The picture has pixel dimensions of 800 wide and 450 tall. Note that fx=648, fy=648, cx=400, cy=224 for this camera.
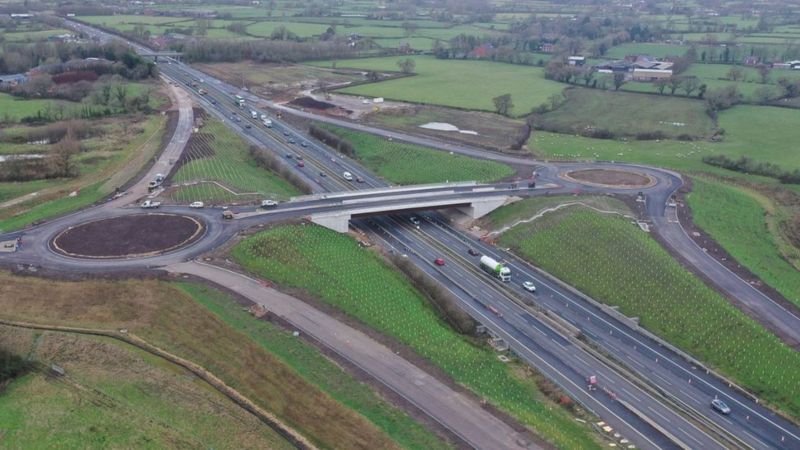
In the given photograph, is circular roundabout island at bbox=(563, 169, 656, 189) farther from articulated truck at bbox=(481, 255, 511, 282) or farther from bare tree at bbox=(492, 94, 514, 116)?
bare tree at bbox=(492, 94, 514, 116)

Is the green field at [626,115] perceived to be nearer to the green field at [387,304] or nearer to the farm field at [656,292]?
the farm field at [656,292]

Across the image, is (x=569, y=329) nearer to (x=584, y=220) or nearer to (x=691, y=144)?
(x=584, y=220)

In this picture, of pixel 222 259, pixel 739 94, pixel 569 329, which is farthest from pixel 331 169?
pixel 739 94

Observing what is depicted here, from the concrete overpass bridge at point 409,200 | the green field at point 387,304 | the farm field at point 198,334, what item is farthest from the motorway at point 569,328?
the farm field at point 198,334

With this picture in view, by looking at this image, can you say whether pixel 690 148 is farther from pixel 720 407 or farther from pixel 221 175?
pixel 221 175

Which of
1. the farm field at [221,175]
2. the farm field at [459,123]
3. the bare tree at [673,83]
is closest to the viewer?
the farm field at [221,175]

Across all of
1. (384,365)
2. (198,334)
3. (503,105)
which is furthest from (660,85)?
(198,334)
